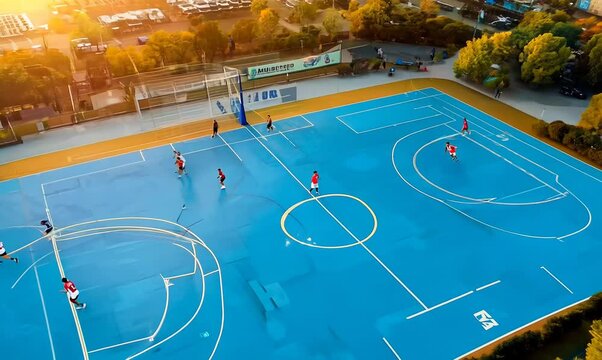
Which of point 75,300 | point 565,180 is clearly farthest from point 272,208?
point 565,180

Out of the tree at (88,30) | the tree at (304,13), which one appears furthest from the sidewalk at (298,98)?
the tree at (304,13)

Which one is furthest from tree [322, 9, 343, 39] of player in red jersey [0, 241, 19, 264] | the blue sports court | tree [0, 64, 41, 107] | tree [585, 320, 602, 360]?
tree [585, 320, 602, 360]

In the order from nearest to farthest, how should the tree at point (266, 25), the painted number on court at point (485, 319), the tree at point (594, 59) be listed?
the painted number on court at point (485, 319), the tree at point (594, 59), the tree at point (266, 25)

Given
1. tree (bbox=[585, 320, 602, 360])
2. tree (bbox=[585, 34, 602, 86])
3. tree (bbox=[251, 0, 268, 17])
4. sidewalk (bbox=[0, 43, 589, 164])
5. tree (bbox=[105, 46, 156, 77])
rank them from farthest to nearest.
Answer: tree (bbox=[251, 0, 268, 17]), tree (bbox=[105, 46, 156, 77]), tree (bbox=[585, 34, 602, 86]), sidewalk (bbox=[0, 43, 589, 164]), tree (bbox=[585, 320, 602, 360])

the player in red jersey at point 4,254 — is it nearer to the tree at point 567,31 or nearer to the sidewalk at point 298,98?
the sidewalk at point 298,98

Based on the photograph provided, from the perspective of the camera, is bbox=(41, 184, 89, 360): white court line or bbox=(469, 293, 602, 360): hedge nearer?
bbox=(469, 293, 602, 360): hedge

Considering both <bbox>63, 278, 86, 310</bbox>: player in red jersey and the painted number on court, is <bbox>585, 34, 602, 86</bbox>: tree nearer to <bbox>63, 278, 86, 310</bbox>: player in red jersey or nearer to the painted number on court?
the painted number on court
